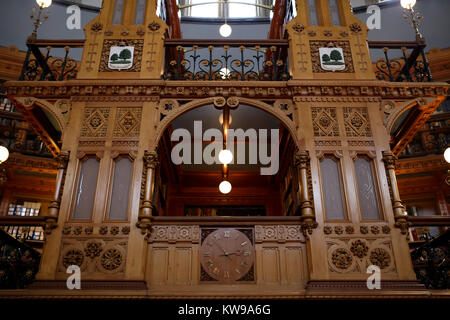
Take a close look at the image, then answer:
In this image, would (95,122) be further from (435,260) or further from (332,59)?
(435,260)

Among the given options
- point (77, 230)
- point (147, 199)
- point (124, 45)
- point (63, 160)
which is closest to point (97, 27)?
point (124, 45)

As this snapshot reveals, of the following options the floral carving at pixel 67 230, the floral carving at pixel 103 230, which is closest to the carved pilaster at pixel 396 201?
the floral carving at pixel 103 230

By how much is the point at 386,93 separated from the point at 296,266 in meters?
3.19

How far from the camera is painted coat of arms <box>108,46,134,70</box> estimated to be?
21.6ft

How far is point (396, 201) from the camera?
555 cm

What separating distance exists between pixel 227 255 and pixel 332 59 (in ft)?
12.1

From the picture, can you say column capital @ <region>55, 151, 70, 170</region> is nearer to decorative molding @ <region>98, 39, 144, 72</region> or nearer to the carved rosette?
the carved rosette

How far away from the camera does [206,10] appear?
45.2 ft

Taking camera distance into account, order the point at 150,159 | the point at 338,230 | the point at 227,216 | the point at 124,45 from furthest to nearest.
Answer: the point at 124,45, the point at 227,216, the point at 150,159, the point at 338,230

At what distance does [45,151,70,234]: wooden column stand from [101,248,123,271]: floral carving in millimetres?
850

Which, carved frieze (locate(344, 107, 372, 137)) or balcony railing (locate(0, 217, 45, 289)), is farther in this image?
carved frieze (locate(344, 107, 372, 137))

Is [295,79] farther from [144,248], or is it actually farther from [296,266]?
[144,248]

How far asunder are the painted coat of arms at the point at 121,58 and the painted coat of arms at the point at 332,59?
3.20 m

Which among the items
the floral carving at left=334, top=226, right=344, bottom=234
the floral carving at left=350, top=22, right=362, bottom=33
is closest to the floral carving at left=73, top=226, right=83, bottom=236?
the floral carving at left=334, top=226, right=344, bottom=234
